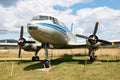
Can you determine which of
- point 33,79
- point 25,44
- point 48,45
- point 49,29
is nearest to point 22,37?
point 25,44

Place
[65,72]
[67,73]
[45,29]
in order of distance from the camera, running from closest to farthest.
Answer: [67,73], [65,72], [45,29]

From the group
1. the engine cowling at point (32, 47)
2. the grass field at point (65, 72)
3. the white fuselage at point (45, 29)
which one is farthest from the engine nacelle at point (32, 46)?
the white fuselage at point (45, 29)

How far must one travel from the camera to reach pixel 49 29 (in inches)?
885

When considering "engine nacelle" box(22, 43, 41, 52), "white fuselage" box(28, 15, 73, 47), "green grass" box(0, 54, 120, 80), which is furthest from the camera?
"engine nacelle" box(22, 43, 41, 52)

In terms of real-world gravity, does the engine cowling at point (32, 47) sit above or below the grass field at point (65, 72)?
above

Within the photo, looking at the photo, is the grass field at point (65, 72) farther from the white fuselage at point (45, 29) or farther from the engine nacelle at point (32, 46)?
the engine nacelle at point (32, 46)

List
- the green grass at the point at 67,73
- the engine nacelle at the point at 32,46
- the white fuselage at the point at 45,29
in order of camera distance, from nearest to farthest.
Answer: the green grass at the point at 67,73
the white fuselage at the point at 45,29
the engine nacelle at the point at 32,46

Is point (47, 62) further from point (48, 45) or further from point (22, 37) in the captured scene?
point (22, 37)

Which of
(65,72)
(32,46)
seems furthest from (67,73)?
(32,46)

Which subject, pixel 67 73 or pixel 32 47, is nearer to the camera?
pixel 67 73

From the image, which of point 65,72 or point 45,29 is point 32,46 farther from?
point 65,72

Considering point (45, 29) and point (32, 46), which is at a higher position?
point (45, 29)

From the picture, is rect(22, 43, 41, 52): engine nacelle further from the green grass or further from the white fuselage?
the green grass

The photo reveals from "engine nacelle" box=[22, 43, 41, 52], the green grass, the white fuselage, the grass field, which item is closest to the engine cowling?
"engine nacelle" box=[22, 43, 41, 52]
